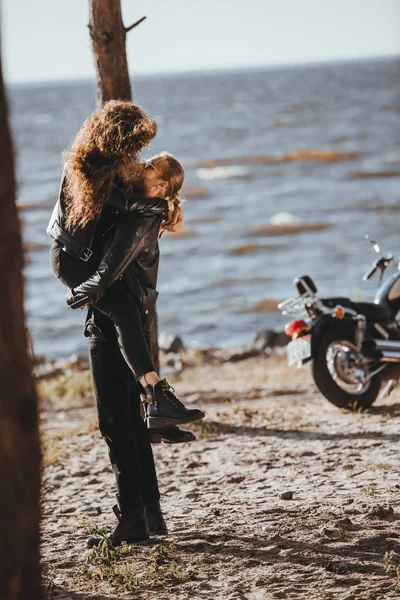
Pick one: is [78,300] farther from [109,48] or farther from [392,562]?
[109,48]

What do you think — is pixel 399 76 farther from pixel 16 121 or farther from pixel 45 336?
pixel 45 336

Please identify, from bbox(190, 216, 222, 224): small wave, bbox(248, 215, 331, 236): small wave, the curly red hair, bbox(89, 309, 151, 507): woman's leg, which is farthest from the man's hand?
bbox(190, 216, 222, 224): small wave

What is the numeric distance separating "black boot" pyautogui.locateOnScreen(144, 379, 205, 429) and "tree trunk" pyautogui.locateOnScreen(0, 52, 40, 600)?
48.4 inches

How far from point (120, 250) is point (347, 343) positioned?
362 cm

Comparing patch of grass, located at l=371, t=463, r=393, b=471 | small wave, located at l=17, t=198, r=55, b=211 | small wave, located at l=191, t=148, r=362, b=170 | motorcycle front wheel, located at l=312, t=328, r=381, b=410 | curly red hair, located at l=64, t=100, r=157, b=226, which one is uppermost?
small wave, located at l=191, t=148, r=362, b=170

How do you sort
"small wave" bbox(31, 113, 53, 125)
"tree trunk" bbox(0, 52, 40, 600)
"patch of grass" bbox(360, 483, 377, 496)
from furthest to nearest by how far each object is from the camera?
"small wave" bbox(31, 113, 53, 125) < "patch of grass" bbox(360, 483, 377, 496) < "tree trunk" bbox(0, 52, 40, 600)

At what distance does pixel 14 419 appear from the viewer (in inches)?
112

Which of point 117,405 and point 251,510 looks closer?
point 117,405

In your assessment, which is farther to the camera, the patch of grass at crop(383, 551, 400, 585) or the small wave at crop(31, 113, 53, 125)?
the small wave at crop(31, 113, 53, 125)

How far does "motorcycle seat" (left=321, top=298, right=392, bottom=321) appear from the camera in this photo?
736 centimetres

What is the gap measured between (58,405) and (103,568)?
602 cm

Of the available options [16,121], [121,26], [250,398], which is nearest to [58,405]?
[250,398]

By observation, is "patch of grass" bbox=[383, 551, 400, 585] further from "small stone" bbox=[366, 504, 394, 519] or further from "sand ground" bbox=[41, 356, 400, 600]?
"small stone" bbox=[366, 504, 394, 519]

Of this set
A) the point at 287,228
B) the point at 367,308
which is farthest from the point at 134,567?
the point at 287,228
